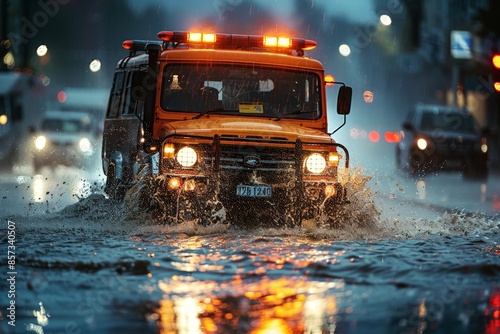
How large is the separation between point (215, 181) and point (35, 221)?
3129mm

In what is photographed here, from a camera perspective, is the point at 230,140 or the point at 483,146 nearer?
the point at 230,140

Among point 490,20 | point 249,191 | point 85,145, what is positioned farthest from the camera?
point 490,20

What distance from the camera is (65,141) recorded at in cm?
3675

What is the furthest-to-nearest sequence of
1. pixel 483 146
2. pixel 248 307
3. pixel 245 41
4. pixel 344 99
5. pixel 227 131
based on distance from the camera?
pixel 483 146
pixel 245 41
pixel 344 99
pixel 227 131
pixel 248 307

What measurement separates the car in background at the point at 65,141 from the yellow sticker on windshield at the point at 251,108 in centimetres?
2085

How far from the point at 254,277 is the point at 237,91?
4.75 m

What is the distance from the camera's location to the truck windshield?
1302 centimetres

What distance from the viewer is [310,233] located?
38.7ft

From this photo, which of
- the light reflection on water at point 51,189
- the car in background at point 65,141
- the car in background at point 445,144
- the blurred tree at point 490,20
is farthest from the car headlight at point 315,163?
the blurred tree at point 490,20

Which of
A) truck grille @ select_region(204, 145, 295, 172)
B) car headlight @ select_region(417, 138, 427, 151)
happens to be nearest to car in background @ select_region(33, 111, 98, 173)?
car headlight @ select_region(417, 138, 427, 151)

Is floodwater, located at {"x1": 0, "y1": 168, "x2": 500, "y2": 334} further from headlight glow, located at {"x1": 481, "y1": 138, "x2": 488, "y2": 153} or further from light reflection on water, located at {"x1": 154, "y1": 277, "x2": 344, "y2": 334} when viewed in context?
headlight glow, located at {"x1": 481, "y1": 138, "x2": 488, "y2": 153}

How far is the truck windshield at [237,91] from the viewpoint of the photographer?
13.0 metres

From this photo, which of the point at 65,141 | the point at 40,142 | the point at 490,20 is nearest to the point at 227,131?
the point at 40,142

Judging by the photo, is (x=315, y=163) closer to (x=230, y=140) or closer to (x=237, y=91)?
(x=230, y=140)
